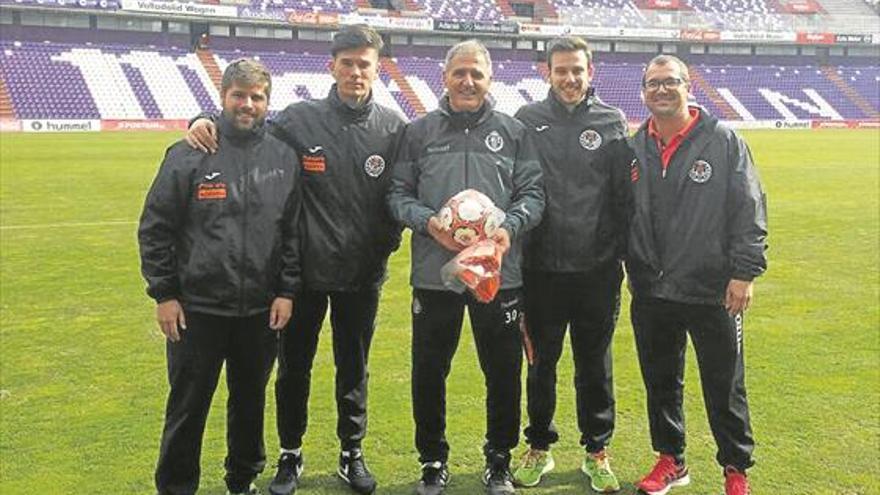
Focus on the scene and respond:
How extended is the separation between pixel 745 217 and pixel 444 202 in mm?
1408

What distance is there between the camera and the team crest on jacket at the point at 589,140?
4.03 meters

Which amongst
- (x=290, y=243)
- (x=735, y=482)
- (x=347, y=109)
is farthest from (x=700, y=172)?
(x=290, y=243)

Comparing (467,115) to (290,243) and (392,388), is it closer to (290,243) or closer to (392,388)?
(290,243)

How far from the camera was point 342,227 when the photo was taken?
4.01 metres

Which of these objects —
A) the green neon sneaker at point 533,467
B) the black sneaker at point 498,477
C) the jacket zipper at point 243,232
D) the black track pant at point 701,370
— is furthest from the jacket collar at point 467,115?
the green neon sneaker at point 533,467

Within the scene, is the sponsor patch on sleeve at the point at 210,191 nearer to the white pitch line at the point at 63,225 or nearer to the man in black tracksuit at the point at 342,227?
the man in black tracksuit at the point at 342,227

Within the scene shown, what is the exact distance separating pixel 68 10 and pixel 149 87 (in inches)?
222

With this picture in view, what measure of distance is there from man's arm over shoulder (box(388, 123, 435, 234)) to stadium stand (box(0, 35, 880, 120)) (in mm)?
26536

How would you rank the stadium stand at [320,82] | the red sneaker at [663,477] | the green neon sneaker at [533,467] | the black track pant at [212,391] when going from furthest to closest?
the stadium stand at [320,82], the green neon sneaker at [533,467], the red sneaker at [663,477], the black track pant at [212,391]

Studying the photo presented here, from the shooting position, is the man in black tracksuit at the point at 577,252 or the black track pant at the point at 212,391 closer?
the black track pant at the point at 212,391

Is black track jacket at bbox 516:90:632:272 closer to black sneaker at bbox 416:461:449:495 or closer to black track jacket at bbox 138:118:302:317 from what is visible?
black sneaker at bbox 416:461:449:495

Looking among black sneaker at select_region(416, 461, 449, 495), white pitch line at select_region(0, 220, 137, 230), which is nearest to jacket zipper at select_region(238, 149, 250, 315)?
black sneaker at select_region(416, 461, 449, 495)

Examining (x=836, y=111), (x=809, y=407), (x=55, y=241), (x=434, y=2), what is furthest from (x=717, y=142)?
(x=836, y=111)

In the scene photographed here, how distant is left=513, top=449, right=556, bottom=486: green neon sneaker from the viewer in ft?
13.7
